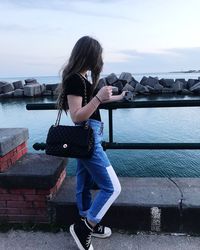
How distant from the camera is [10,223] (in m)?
2.98

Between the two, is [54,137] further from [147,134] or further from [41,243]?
[147,134]

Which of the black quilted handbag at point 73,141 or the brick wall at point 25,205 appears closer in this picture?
the black quilted handbag at point 73,141

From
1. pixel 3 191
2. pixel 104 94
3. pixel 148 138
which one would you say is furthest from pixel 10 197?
pixel 148 138

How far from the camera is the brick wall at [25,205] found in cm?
288

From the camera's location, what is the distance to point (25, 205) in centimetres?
291

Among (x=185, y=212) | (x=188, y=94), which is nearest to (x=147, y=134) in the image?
(x=185, y=212)

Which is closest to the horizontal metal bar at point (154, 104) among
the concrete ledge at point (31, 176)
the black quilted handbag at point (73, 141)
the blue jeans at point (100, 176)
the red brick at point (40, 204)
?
the blue jeans at point (100, 176)

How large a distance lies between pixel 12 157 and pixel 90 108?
4.18 ft

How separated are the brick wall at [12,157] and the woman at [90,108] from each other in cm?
75

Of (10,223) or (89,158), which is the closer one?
(89,158)

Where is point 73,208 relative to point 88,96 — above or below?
below

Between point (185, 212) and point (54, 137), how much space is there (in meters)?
1.31

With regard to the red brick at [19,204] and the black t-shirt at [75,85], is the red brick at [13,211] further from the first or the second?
the black t-shirt at [75,85]

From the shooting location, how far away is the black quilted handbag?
227 centimetres
